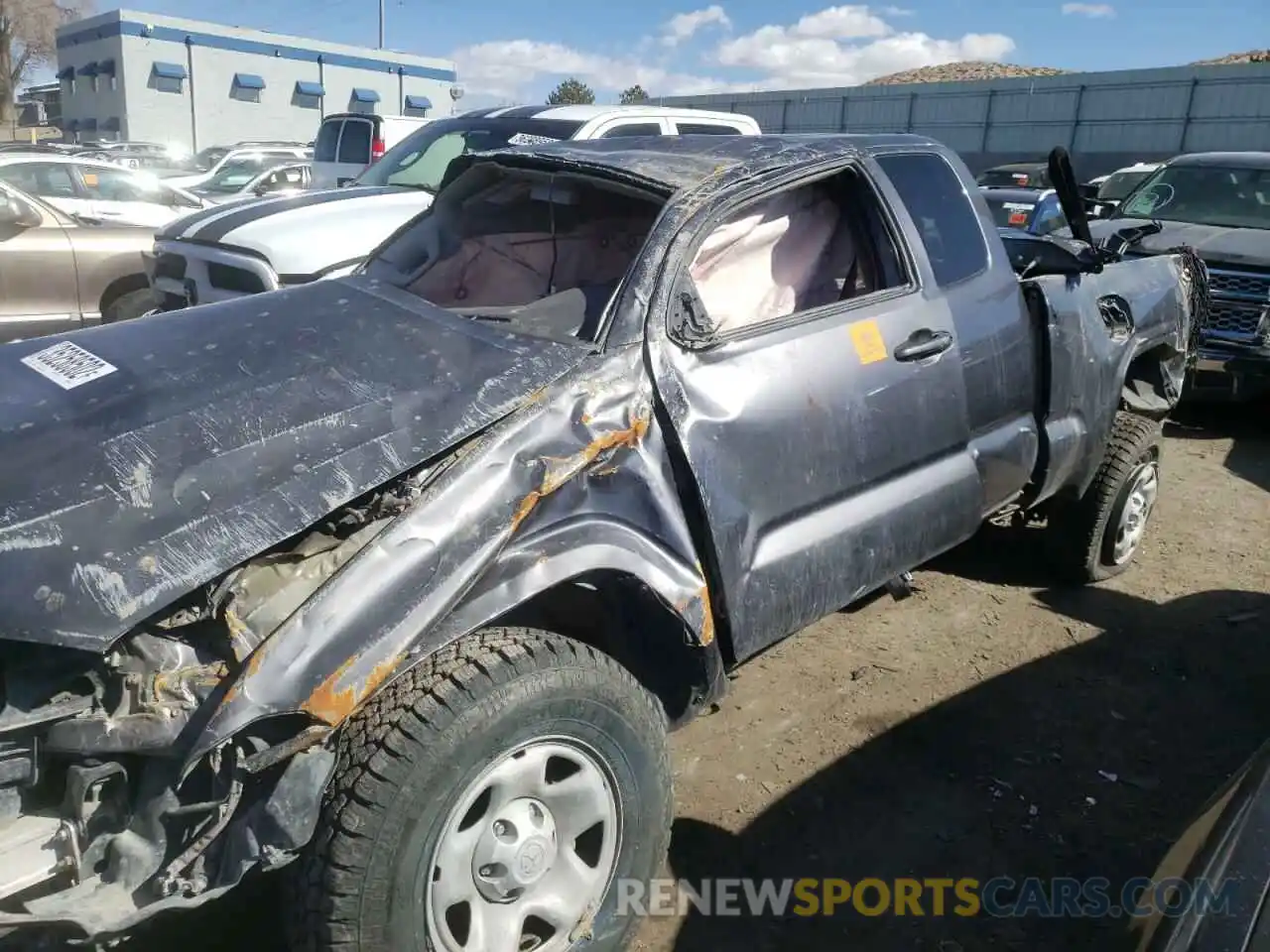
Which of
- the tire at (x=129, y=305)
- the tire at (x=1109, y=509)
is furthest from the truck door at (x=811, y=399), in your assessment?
the tire at (x=129, y=305)

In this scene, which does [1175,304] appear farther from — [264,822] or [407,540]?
[264,822]

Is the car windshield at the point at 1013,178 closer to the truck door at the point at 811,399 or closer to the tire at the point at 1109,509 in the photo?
the tire at the point at 1109,509

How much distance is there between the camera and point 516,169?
3531mm


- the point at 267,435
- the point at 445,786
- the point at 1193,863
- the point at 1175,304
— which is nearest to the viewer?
the point at 1193,863

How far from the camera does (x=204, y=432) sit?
2.21 metres

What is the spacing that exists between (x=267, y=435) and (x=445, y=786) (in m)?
0.84

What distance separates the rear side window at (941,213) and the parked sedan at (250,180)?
11853mm

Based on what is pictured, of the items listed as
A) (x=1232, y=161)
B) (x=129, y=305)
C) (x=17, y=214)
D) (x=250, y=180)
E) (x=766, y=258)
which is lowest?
(x=129, y=305)

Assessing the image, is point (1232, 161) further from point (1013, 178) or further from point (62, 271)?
point (1013, 178)

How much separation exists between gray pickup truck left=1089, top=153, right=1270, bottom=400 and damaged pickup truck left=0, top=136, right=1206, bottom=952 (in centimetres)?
421

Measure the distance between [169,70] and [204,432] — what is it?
133ft

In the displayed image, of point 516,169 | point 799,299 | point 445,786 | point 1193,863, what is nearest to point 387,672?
point 445,786

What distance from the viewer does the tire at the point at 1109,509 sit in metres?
4.46

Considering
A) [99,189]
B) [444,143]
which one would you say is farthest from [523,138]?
[99,189]
